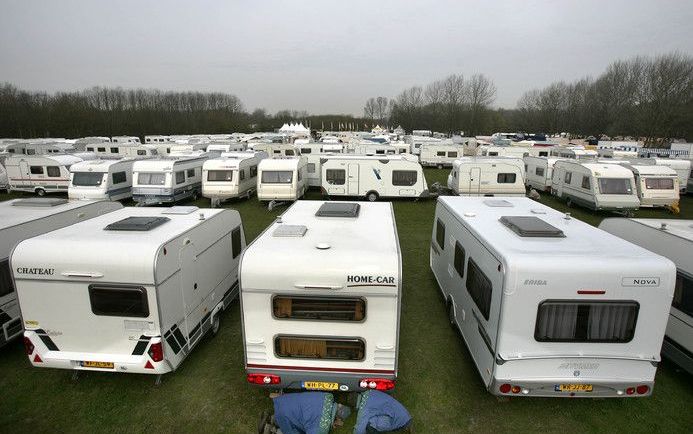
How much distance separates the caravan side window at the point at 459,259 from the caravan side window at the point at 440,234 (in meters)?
1.26

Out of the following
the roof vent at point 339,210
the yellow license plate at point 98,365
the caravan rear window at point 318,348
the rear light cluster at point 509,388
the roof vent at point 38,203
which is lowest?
the yellow license plate at point 98,365

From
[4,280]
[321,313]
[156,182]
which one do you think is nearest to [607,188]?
[321,313]

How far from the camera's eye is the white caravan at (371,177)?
65.2 feet

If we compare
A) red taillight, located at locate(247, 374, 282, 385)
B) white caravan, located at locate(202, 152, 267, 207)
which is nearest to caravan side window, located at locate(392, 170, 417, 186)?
white caravan, located at locate(202, 152, 267, 207)

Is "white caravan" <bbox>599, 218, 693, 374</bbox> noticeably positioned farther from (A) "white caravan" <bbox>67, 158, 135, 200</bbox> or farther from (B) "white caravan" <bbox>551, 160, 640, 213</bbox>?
(A) "white caravan" <bbox>67, 158, 135, 200</bbox>

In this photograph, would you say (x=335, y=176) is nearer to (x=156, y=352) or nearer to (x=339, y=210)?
(x=339, y=210)

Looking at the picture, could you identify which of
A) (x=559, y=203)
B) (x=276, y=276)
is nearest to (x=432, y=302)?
(x=276, y=276)

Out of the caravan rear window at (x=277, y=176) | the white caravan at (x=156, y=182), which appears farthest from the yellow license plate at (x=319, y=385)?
the white caravan at (x=156, y=182)

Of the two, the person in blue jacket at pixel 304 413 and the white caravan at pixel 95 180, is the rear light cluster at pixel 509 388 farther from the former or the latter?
the white caravan at pixel 95 180

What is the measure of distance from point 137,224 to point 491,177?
17655 mm

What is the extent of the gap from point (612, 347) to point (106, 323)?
698 cm

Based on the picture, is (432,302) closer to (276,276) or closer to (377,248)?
(377,248)

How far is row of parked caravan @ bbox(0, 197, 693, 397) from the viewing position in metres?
4.78

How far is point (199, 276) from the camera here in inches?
261
